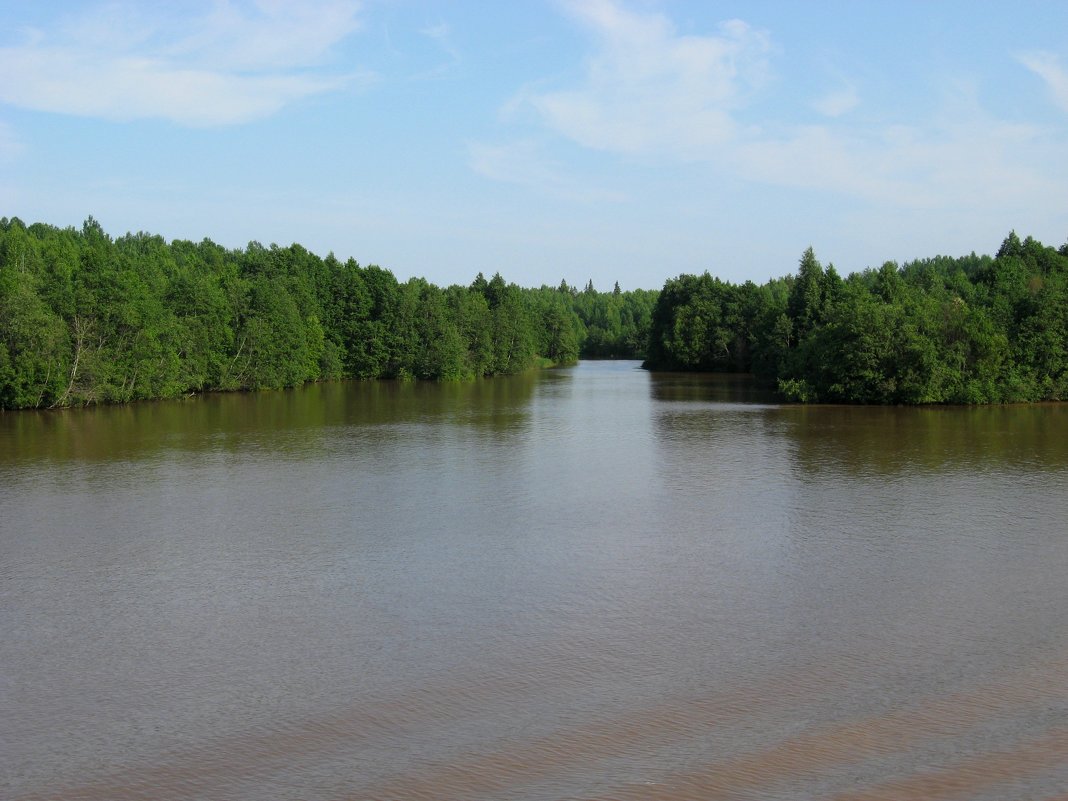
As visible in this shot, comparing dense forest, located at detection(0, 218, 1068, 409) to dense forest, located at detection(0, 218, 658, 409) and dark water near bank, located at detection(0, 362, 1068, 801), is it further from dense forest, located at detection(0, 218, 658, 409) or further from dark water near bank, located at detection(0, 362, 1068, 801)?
dark water near bank, located at detection(0, 362, 1068, 801)

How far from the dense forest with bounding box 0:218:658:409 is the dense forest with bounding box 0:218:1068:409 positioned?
110 mm

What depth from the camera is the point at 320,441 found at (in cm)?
3062

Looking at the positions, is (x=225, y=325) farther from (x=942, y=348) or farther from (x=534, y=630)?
(x=534, y=630)

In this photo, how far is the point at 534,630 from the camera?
11.6 m

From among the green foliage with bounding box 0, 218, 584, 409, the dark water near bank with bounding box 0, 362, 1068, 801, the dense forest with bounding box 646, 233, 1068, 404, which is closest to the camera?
the dark water near bank with bounding box 0, 362, 1068, 801

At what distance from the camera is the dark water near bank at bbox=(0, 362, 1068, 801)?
8.08 m

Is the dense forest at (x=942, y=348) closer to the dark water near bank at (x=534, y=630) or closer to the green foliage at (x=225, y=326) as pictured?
the dark water near bank at (x=534, y=630)

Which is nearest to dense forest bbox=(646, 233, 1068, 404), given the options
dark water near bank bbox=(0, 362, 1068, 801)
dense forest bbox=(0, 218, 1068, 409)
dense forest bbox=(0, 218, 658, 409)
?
dense forest bbox=(0, 218, 1068, 409)

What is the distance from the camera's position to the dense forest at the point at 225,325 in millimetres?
41656

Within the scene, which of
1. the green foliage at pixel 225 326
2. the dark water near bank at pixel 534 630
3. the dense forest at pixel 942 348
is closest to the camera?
the dark water near bank at pixel 534 630

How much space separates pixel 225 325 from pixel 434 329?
2027 centimetres

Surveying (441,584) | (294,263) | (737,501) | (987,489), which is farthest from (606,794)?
(294,263)

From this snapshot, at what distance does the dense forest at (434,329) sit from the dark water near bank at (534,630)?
18434 millimetres

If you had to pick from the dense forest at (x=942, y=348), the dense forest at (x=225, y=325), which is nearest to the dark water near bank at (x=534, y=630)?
the dense forest at (x=942, y=348)
